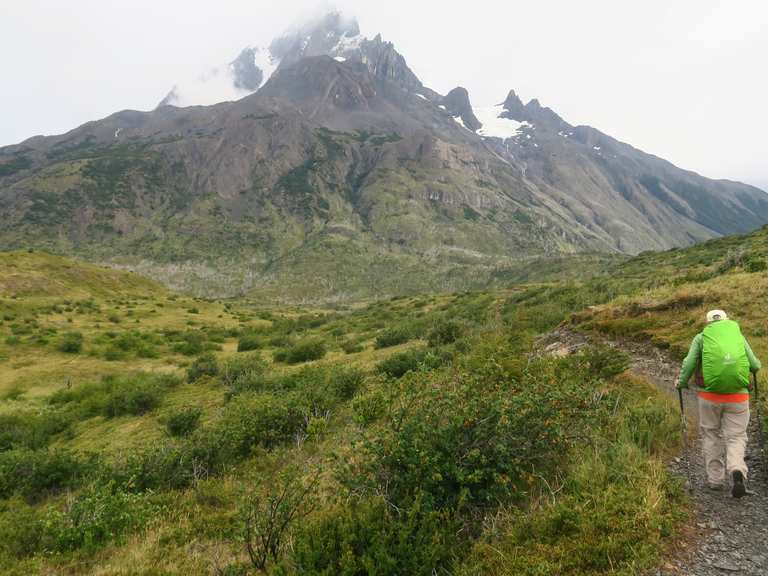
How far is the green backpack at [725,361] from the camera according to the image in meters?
5.12

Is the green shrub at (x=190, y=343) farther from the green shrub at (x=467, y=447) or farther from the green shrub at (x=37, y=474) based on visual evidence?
the green shrub at (x=467, y=447)

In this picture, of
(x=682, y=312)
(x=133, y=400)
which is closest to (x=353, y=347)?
(x=133, y=400)

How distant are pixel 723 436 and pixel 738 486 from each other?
0.69m

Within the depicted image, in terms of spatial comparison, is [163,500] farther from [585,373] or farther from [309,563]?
[585,373]

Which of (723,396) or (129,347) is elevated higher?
(723,396)

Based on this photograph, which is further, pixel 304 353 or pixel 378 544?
pixel 304 353

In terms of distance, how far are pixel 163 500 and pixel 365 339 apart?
688 inches

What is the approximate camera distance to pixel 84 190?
18675cm

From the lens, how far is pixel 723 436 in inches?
203

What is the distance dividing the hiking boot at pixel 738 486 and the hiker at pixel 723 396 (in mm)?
137

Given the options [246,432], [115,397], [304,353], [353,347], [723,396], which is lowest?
[353,347]

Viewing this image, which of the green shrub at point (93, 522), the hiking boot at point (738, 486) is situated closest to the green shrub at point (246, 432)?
the green shrub at point (93, 522)

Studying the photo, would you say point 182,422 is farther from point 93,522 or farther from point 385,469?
point 385,469

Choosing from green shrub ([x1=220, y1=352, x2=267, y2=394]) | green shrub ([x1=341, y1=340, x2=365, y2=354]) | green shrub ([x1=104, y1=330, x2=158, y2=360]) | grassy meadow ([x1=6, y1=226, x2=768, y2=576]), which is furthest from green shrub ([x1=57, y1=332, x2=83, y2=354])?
green shrub ([x1=341, y1=340, x2=365, y2=354])
